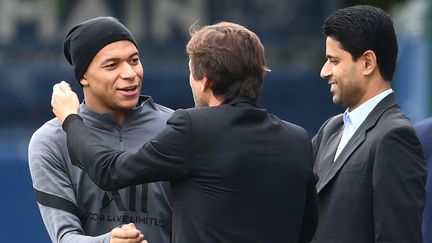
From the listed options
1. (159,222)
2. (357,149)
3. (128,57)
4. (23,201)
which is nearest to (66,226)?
(159,222)

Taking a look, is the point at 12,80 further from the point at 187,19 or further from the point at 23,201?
the point at 23,201

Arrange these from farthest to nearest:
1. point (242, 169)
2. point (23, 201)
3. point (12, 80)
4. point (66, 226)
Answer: point (12, 80) < point (23, 201) < point (66, 226) < point (242, 169)

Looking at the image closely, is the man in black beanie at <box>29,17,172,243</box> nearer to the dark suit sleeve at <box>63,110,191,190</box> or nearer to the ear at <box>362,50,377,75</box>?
the dark suit sleeve at <box>63,110,191,190</box>

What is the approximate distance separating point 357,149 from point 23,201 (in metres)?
5.16

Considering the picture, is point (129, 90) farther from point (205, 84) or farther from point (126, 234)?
point (126, 234)

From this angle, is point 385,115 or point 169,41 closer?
point 385,115

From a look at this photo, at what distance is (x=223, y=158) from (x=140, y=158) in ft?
0.90

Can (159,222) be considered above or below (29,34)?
above

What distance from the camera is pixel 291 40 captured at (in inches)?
Result: 567

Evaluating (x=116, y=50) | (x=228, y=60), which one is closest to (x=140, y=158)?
(x=228, y=60)

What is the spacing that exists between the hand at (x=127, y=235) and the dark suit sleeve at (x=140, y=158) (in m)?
0.15

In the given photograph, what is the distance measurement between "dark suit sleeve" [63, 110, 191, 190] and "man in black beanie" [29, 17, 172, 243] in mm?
257

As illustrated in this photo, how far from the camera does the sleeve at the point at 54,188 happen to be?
4.63m

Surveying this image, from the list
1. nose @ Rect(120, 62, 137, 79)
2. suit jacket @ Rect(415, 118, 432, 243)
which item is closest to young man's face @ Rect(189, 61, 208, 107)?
nose @ Rect(120, 62, 137, 79)
